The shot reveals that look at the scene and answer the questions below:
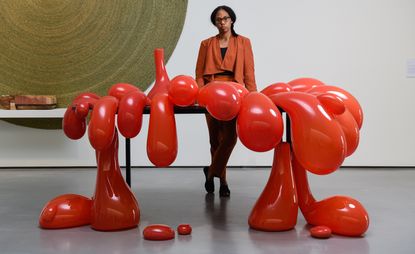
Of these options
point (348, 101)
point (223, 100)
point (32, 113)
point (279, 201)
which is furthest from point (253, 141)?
point (32, 113)

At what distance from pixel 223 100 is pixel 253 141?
203 mm

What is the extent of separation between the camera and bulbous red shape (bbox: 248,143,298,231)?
229 centimetres

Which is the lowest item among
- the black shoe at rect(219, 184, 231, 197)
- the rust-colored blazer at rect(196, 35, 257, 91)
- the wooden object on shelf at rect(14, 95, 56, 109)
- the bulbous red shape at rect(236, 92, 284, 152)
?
the black shoe at rect(219, 184, 231, 197)

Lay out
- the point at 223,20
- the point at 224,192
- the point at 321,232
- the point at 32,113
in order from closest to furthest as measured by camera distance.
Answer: the point at 321,232 → the point at 223,20 → the point at 224,192 → the point at 32,113

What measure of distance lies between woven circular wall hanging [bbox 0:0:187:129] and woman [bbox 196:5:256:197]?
144cm

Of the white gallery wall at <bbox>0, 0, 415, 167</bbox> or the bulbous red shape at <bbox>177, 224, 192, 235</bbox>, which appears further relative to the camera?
the white gallery wall at <bbox>0, 0, 415, 167</bbox>

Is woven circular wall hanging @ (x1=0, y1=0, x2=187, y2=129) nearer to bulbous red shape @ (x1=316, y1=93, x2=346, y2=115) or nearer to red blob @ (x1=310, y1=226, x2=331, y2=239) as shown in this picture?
A: bulbous red shape @ (x1=316, y1=93, x2=346, y2=115)

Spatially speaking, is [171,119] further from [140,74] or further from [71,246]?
[140,74]

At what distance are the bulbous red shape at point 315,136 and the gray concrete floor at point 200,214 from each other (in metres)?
0.33

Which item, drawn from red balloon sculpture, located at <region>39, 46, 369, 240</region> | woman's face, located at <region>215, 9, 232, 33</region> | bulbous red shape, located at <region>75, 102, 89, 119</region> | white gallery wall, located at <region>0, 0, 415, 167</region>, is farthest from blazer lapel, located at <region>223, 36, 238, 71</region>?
white gallery wall, located at <region>0, 0, 415, 167</region>

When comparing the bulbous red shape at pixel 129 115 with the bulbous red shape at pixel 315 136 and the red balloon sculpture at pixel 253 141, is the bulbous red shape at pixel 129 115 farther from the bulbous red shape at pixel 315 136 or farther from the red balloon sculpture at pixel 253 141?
the bulbous red shape at pixel 315 136

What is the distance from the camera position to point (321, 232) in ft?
7.13

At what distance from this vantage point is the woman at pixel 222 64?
9.79ft

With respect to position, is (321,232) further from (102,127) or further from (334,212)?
(102,127)
